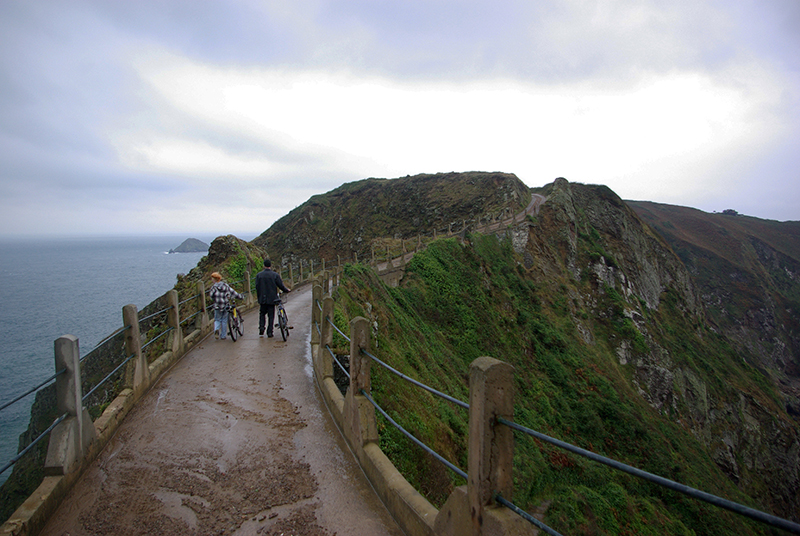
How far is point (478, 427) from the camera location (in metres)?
2.57

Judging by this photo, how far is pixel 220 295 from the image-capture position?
33.4 ft

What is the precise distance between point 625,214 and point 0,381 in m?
59.6

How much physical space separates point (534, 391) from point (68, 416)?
17759 mm

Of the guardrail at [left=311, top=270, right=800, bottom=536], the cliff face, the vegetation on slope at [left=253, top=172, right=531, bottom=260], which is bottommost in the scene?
the cliff face

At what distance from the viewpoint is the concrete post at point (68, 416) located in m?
4.22

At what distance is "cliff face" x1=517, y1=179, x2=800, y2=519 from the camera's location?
27578 mm

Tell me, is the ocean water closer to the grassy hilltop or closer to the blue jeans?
the blue jeans

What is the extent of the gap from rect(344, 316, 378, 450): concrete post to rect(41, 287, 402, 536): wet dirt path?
381mm

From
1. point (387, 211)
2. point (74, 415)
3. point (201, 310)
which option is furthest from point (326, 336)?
point (387, 211)

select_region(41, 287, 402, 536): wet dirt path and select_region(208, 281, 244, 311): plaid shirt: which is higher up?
select_region(208, 281, 244, 311): plaid shirt

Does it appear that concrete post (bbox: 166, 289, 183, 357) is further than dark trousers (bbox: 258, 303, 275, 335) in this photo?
No

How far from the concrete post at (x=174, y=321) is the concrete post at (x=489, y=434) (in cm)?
793

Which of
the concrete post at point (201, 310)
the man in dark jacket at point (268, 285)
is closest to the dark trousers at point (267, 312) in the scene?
the man in dark jacket at point (268, 285)

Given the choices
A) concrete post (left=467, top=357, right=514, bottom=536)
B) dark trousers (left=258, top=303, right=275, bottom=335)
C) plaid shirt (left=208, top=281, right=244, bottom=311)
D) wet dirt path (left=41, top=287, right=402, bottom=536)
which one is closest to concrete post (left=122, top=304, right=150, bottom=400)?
wet dirt path (left=41, top=287, right=402, bottom=536)
